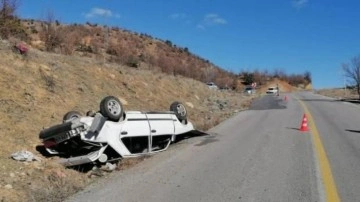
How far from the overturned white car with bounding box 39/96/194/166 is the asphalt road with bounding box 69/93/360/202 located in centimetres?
60

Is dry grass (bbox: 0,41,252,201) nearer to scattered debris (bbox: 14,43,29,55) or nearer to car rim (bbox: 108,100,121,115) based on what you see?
scattered debris (bbox: 14,43,29,55)

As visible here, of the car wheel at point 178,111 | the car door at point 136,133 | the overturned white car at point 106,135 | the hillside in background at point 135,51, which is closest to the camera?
the overturned white car at point 106,135

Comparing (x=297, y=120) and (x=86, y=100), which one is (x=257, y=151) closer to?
(x=86, y=100)

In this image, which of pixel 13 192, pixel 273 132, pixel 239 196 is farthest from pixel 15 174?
pixel 273 132

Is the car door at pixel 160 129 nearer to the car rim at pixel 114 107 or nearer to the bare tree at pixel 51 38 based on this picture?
the car rim at pixel 114 107

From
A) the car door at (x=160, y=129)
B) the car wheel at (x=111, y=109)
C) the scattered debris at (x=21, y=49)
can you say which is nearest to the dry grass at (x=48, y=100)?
the scattered debris at (x=21, y=49)

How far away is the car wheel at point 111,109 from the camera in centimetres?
1149

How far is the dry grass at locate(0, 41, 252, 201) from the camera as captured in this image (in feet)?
30.5

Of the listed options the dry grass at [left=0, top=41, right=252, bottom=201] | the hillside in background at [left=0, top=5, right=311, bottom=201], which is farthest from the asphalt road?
the hillside in background at [left=0, top=5, right=311, bottom=201]

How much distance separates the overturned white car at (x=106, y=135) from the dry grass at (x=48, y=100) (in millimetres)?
497

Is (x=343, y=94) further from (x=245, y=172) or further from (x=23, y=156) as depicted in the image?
(x=23, y=156)

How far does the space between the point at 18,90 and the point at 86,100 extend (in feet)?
10.8


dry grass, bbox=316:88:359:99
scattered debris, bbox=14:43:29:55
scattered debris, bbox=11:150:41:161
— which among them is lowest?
scattered debris, bbox=11:150:41:161

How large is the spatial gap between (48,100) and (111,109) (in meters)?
3.86
